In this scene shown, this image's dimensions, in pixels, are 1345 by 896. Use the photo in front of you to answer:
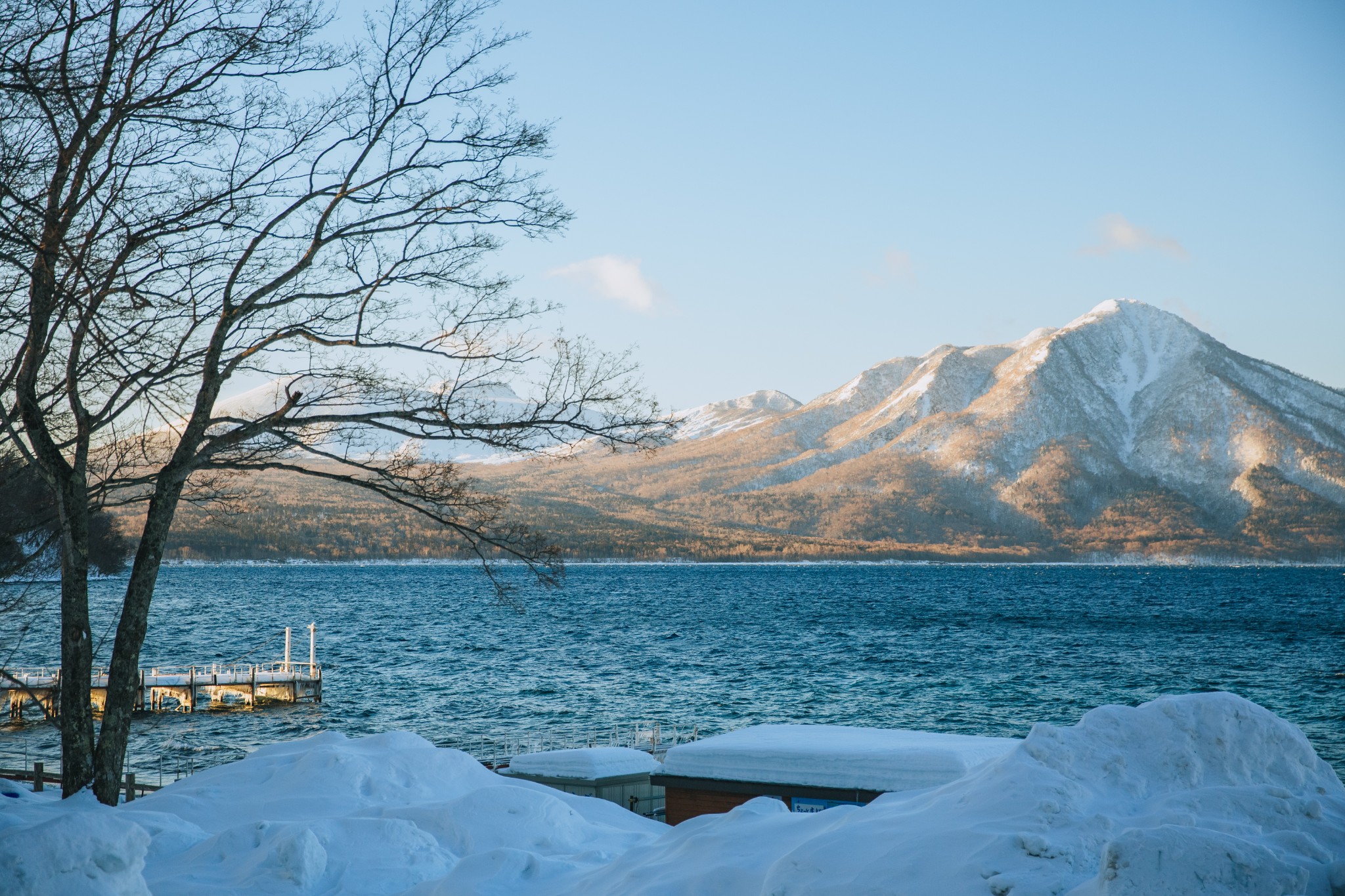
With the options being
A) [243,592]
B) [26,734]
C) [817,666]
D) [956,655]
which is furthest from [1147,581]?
[26,734]

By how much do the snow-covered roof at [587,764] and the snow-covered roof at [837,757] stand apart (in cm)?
239

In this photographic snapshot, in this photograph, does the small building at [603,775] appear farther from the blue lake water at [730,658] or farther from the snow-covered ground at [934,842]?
the blue lake water at [730,658]

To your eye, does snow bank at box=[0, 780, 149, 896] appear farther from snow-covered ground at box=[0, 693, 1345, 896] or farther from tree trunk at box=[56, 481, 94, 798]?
tree trunk at box=[56, 481, 94, 798]

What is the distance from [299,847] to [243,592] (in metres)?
149

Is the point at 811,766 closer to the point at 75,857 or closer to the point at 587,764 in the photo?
the point at 587,764

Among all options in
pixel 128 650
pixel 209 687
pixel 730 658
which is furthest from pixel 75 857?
pixel 730 658

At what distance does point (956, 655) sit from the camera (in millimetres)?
73188

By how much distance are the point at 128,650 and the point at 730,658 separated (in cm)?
6159

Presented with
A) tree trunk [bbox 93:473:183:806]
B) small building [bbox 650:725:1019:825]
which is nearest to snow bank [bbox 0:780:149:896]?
tree trunk [bbox 93:473:183:806]

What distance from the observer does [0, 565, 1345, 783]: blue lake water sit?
148 feet

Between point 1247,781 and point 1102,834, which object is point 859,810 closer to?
point 1102,834

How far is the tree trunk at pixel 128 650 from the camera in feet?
36.5

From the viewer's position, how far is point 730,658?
233 ft

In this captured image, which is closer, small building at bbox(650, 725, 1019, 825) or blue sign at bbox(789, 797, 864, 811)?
small building at bbox(650, 725, 1019, 825)
